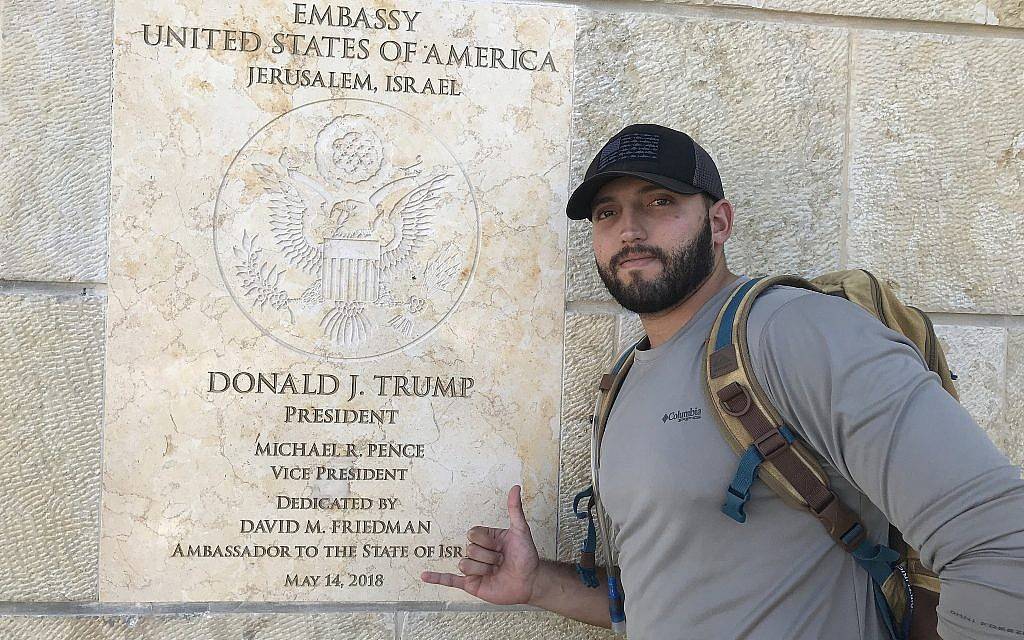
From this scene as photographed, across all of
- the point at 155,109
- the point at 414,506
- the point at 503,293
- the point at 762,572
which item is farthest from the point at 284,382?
the point at 762,572

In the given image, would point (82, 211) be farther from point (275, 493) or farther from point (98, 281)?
point (275, 493)

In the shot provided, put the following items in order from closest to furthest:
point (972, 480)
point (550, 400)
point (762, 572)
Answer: point (972, 480) < point (762, 572) < point (550, 400)

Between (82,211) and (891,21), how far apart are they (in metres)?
2.71

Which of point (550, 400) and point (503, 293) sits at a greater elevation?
point (503, 293)

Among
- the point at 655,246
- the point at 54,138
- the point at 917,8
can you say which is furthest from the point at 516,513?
the point at 917,8

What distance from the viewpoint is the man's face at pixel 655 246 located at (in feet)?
7.00

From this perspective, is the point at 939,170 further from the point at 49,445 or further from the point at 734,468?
the point at 49,445

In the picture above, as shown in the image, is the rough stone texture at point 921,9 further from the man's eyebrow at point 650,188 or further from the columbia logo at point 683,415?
the columbia logo at point 683,415

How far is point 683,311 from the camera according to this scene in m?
2.18

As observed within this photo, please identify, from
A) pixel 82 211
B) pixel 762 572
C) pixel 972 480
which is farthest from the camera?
pixel 82 211

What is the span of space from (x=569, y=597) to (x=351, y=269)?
4.02 feet

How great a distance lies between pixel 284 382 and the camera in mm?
2629

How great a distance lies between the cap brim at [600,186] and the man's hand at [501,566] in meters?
0.87

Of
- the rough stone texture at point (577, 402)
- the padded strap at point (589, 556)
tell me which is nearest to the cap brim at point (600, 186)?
the rough stone texture at point (577, 402)
